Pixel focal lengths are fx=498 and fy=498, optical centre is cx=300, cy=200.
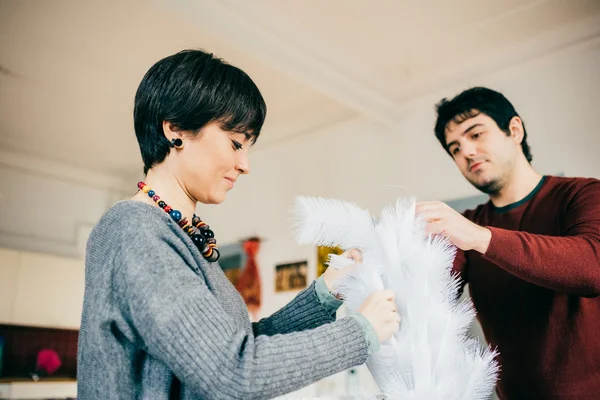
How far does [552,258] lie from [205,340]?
749mm

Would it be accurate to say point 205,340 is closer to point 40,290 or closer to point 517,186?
point 517,186

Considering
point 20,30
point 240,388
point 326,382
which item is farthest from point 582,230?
point 20,30

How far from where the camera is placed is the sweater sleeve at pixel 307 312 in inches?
41.6

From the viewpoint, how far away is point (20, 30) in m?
2.93

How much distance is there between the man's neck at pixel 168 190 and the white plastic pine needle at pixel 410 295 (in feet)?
0.69

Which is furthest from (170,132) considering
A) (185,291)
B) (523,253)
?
(523,253)

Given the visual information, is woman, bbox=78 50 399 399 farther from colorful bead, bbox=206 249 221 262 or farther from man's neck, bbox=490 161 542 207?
man's neck, bbox=490 161 542 207

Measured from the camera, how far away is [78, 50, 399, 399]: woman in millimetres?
666

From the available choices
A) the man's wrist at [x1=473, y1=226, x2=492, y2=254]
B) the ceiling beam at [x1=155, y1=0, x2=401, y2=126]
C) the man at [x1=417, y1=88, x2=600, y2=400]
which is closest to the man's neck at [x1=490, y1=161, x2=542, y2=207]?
the man at [x1=417, y1=88, x2=600, y2=400]

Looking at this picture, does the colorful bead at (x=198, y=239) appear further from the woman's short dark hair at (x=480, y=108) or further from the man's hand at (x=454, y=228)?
the woman's short dark hair at (x=480, y=108)

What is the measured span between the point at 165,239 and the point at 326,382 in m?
2.86

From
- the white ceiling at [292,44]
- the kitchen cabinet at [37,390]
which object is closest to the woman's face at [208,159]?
Result: the white ceiling at [292,44]

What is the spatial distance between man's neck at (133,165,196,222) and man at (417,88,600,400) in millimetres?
460

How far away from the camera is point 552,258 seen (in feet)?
3.39
